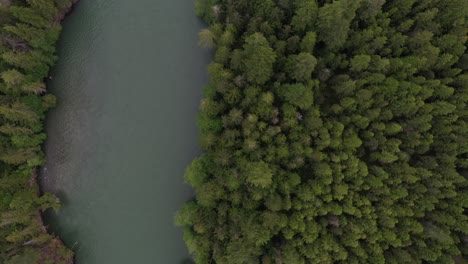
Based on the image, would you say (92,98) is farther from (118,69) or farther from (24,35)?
(24,35)

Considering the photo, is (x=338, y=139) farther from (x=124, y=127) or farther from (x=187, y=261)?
(x=124, y=127)

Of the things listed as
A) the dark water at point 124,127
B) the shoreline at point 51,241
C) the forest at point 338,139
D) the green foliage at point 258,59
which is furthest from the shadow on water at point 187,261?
the green foliage at point 258,59

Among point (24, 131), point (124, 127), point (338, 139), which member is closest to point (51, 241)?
point (24, 131)

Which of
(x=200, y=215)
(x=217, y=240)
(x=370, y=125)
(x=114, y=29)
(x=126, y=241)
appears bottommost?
(x=126, y=241)

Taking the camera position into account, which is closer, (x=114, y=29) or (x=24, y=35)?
(x=24, y=35)

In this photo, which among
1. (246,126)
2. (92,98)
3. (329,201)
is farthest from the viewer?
(92,98)

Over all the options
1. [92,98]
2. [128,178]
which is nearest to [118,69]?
[92,98]
